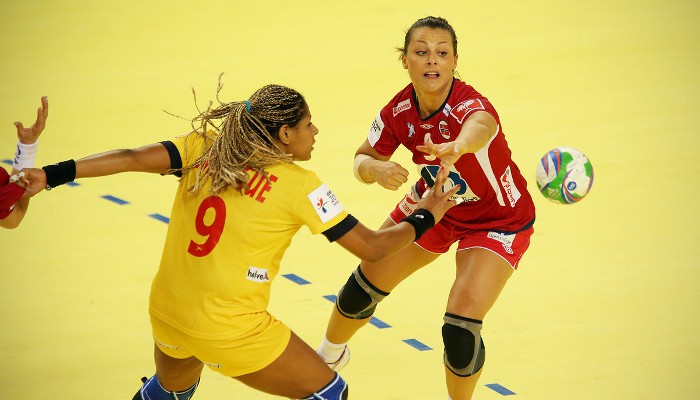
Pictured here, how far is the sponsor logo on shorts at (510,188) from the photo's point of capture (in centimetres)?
527

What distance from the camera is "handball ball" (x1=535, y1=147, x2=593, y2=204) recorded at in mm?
5848

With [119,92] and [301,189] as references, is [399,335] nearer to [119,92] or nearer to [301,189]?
[301,189]

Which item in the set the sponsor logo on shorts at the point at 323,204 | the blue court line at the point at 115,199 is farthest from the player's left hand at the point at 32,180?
the blue court line at the point at 115,199

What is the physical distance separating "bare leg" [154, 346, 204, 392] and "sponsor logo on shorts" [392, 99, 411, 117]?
1.70 metres

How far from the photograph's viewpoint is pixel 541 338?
20.4ft

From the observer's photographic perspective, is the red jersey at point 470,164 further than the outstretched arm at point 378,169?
Yes

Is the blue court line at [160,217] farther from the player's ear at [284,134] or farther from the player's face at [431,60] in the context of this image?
the player's ear at [284,134]

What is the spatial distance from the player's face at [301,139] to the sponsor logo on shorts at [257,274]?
0.52m

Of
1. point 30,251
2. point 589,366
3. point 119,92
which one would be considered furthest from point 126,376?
point 119,92

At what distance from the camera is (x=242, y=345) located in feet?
13.6

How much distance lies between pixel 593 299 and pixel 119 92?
20.4 feet

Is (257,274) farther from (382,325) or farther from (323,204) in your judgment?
(382,325)

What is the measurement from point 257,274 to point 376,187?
458 centimetres

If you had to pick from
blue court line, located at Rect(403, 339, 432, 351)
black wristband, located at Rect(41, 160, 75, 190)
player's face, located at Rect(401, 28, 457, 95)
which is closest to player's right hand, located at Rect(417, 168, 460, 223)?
player's face, located at Rect(401, 28, 457, 95)
